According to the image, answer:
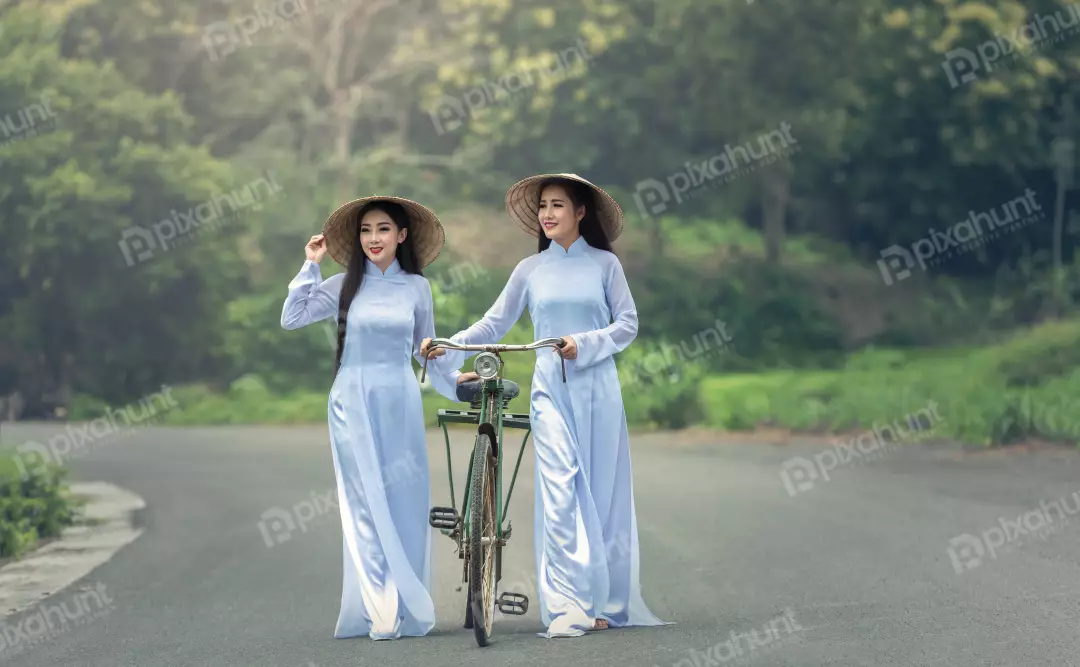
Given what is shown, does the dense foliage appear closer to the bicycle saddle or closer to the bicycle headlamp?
the bicycle saddle

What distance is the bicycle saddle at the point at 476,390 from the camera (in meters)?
7.62

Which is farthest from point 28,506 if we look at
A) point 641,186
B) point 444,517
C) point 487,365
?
point 641,186

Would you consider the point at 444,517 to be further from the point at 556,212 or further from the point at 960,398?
the point at 960,398

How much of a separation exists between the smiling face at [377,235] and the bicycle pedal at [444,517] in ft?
4.16

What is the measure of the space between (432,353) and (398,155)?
1408 inches

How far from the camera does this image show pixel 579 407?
7.93 m

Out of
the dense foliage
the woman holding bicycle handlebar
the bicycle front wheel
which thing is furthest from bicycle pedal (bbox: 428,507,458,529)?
the dense foliage

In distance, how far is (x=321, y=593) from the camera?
9.77m

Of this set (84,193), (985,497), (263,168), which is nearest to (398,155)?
(263,168)

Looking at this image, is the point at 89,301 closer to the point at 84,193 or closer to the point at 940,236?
the point at 84,193

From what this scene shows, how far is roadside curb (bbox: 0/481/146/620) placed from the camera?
9805 millimetres

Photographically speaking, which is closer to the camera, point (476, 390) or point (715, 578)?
point (476, 390)

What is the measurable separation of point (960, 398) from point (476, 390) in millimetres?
15428

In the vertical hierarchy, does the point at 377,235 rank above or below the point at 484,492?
above
